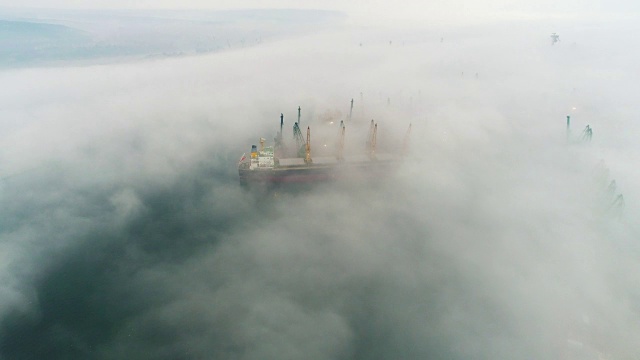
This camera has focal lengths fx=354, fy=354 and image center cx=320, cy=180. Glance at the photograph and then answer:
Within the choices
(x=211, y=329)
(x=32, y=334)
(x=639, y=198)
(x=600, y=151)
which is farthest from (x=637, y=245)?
(x=32, y=334)

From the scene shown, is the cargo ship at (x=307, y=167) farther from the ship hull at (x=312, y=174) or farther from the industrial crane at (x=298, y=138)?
the industrial crane at (x=298, y=138)

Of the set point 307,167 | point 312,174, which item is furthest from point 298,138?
point 312,174

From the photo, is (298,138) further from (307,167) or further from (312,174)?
(312,174)

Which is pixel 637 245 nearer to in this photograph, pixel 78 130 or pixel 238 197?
pixel 238 197

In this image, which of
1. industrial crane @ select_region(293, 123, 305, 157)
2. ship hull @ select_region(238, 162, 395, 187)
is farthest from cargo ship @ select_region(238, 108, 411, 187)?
industrial crane @ select_region(293, 123, 305, 157)

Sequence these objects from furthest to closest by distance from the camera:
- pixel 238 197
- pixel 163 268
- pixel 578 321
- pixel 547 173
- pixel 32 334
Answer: pixel 547 173 < pixel 238 197 < pixel 163 268 < pixel 578 321 < pixel 32 334

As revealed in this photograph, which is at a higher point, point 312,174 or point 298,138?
point 298,138

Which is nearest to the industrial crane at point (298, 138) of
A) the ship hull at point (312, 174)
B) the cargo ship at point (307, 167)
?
the cargo ship at point (307, 167)

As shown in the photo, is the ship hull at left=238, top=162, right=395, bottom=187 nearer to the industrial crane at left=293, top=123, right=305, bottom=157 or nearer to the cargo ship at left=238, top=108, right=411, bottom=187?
the cargo ship at left=238, top=108, right=411, bottom=187

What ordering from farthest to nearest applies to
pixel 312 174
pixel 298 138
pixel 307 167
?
pixel 298 138 → pixel 312 174 → pixel 307 167
